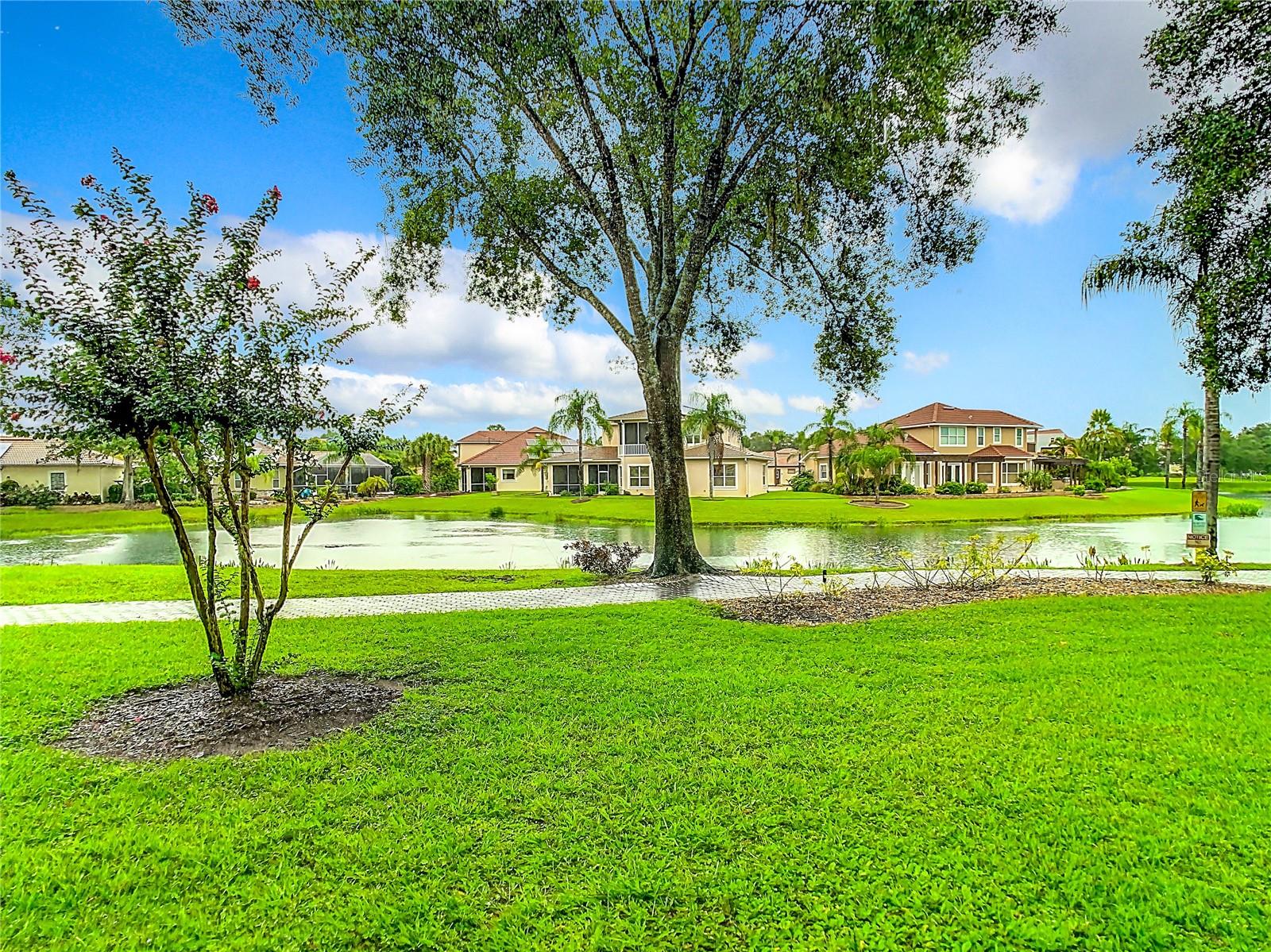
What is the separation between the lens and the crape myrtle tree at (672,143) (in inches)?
362

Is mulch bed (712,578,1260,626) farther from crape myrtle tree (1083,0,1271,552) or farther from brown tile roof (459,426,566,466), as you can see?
brown tile roof (459,426,566,466)

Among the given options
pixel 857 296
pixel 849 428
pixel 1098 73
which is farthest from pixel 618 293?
pixel 849 428

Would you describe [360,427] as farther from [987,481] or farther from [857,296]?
[987,481]

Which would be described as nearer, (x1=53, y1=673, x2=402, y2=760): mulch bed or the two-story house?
(x1=53, y1=673, x2=402, y2=760): mulch bed

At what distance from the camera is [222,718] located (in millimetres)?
4594

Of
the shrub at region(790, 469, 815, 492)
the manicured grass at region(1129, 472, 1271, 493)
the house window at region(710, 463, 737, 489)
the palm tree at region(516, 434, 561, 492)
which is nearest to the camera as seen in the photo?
the house window at region(710, 463, 737, 489)

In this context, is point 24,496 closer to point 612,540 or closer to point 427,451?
point 427,451

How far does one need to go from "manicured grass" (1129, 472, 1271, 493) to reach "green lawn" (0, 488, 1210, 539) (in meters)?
14.5

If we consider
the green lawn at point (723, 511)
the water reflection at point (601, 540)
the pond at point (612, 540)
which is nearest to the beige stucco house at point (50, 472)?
the green lawn at point (723, 511)

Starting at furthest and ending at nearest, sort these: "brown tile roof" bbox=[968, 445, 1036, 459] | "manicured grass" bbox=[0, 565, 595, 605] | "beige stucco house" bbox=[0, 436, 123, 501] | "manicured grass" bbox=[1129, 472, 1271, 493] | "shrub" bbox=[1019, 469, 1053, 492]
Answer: "manicured grass" bbox=[1129, 472, 1271, 493] → "brown tile roof" bbox=[968, 445, 1036, 459] → "shrub" bbox=[1019, 469, 1053, 492] → "beige stucco house" bbox=[0, 436, 123, 501] → "manicured grass" bbox=[0, 565, 595, 605]

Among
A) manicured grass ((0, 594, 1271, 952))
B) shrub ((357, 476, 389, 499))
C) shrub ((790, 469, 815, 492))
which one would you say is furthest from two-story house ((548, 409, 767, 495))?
manicured grass ((0, 594, 1271, 952))

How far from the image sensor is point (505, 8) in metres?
9.35

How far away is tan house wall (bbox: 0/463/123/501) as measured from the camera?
1390 inches

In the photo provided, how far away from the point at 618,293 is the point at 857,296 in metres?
4.74
